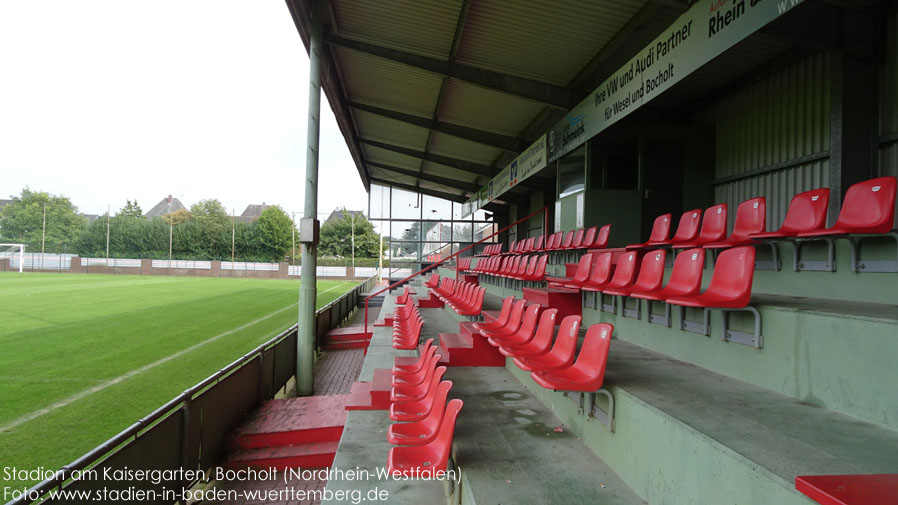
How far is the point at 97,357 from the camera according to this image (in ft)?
33.7

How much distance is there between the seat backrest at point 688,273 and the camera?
331 cm

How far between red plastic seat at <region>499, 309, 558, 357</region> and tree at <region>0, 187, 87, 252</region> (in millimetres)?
67804

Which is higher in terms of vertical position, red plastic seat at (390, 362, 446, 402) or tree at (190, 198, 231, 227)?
tree at (190, 198, 231, 227)

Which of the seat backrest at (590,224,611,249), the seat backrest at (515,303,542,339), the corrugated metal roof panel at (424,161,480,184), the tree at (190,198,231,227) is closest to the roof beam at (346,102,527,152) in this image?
the corrugated metal roof panel at (424,161,480,184)

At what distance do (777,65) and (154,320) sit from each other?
58.2 feet

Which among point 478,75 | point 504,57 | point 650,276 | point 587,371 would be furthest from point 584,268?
point 478,75

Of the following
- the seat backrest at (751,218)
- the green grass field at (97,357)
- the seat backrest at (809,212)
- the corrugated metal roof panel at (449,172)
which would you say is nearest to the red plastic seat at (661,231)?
the seat backrest at (751,218)

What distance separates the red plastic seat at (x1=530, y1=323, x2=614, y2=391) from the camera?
2465 mm

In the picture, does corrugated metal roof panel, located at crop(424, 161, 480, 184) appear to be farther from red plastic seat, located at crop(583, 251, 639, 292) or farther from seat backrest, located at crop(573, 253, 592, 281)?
red plastic seat, located at crop(583, 251, 639, 292)

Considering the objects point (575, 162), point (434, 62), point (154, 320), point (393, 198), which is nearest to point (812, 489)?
point (575, 162)

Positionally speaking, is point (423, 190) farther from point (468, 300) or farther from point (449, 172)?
point (468, 300)

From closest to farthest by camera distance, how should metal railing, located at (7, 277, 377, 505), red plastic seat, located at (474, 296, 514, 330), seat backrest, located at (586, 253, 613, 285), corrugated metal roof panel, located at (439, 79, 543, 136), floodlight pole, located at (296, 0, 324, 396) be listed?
metal railing, located at (7, 277, 377, 505), seat backrest, located at (586, 253, 613, 285), red plastic seat, located at (474, 296, 514, 330), floodlight pole, located at (296, 0, 324, 396), corrugated metal roof panel, located at (439, 79, 543, 136)

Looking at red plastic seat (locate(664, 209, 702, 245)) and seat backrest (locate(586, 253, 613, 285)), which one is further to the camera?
red plastic seat (locate(664, 209, 702, 245))

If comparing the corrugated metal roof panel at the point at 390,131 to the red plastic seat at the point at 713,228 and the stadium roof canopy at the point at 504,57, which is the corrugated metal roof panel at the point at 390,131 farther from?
the red plastic seat at the point at 713,228
